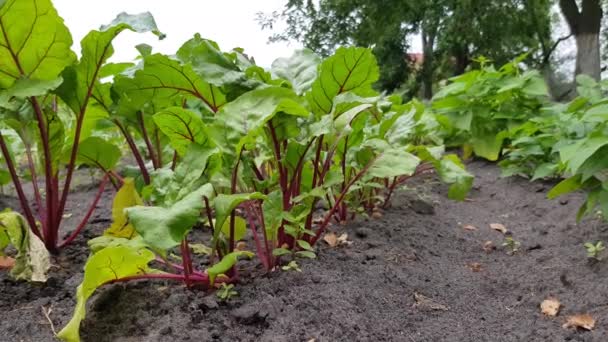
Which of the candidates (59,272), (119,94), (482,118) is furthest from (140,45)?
(482,118)

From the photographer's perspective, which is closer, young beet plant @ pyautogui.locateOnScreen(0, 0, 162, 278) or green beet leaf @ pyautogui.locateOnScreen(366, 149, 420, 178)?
young beet plant @ pyautogui.locateOnScreen(0, 0, 162, 278)

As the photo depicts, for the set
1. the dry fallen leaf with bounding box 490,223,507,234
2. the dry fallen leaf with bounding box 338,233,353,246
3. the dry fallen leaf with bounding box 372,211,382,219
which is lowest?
the dry fallen leaf with bounding box 490,223,507,234

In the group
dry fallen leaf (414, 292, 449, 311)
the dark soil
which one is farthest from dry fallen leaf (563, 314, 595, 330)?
dry fallen leaf (414, 292, 449, 311)

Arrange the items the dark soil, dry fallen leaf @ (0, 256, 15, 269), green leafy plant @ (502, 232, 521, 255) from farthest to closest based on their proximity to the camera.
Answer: green leafy plant @ (502, 232, 521, 255) < dry fallen leaf @ (0, 256, 15, 269) < the dark soil

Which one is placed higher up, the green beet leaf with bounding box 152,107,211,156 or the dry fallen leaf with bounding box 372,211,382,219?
the green beet leaf with bounding box 152,107,211,156

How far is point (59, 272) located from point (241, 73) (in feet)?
2.83

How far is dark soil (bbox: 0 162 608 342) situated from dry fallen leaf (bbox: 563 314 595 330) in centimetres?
2

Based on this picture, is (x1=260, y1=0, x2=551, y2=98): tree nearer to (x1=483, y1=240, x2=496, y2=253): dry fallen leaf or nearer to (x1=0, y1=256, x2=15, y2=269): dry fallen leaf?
(x1=483, y1=240, x2=496, y2=253): dry fallen leaf

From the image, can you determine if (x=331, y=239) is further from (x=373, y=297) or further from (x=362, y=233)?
(x=373, y=297)

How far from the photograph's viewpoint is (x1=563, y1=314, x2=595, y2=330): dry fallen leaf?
1.37 meters

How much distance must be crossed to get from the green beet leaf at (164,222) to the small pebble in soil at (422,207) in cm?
180

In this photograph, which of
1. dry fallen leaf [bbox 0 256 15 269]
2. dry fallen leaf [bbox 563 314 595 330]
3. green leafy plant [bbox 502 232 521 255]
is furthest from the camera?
green leafy plant [bbox 502 232 521 255]

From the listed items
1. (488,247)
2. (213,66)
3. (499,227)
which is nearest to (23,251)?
(213,66)

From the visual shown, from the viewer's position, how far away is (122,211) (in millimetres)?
1545
